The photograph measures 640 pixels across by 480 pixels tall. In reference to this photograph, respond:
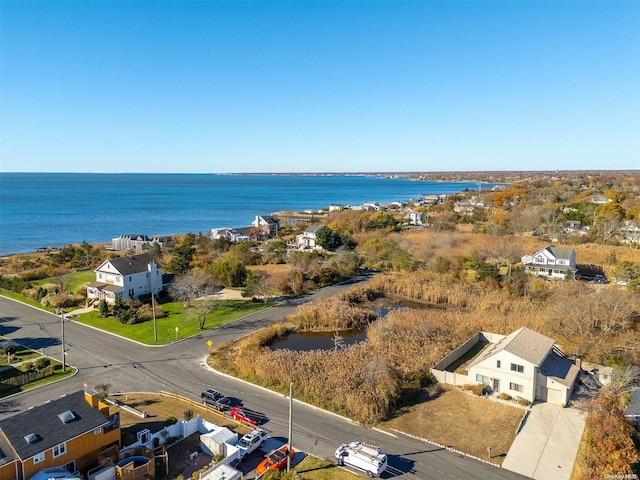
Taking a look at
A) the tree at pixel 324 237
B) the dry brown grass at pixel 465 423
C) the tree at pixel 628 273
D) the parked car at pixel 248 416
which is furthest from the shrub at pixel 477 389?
the tree at pixel 324 237

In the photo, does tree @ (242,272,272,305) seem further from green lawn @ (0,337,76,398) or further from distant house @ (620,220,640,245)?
distant house @ (620,220,640,245)

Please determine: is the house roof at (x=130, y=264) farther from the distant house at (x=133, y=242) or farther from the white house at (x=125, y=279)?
the distant house at (x=133, y=242)

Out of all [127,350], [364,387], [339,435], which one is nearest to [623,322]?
[364,387]

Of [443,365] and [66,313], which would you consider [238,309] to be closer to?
[66,313]

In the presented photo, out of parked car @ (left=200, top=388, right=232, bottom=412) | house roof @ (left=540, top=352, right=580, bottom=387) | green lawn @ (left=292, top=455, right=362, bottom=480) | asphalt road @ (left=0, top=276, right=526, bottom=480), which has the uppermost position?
house roof @ (left=540, top=352, right=580, bottom=387)

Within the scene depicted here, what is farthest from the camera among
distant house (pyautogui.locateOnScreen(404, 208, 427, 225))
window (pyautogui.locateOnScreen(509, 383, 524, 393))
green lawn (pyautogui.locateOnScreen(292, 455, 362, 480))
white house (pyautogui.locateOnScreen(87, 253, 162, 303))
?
distant house (pyautogui.locateOnScreen(404, 208, 427, 225))

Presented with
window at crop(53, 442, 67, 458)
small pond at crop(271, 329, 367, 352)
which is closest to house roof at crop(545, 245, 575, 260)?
small pond at crop(271, 329, 367, 352)

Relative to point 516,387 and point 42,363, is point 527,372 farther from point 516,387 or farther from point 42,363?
point 42,363
